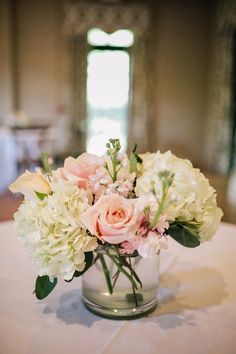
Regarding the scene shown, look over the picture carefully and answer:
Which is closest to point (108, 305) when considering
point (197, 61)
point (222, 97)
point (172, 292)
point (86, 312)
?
point (86, 312)

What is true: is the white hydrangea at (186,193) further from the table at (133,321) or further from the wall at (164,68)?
the wall at (164,68)

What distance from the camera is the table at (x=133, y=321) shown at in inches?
29.2

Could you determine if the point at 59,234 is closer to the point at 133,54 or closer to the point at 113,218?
the point at 113,218

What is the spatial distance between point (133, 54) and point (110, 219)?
6.16m

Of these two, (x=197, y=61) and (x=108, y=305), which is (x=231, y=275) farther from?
(x=197, y=61)

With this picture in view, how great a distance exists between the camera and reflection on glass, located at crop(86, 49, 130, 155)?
21.5ft

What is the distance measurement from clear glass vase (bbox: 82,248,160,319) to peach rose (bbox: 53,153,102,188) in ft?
0.57

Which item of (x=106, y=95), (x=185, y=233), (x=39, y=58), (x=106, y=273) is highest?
(x=39, y=58)

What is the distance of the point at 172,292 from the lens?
3.18 feet

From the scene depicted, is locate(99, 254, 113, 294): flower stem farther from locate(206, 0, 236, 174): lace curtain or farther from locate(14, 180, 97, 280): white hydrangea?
locate(206, 0, 236, 174): lace curtain

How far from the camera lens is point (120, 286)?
847mm

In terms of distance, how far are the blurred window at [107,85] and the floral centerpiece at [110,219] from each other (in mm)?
5531

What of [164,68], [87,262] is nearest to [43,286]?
[87,262]

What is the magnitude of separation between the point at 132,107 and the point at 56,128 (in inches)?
56.5
